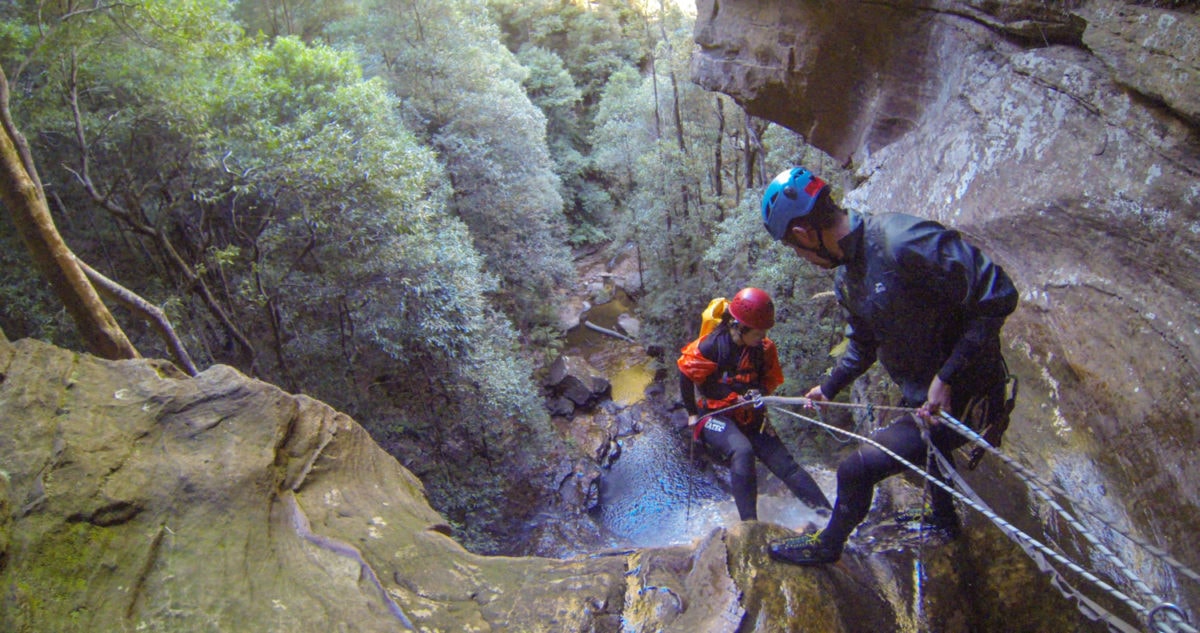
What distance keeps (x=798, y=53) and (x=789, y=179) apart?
6.94 metres

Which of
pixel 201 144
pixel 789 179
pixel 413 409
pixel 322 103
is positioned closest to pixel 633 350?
pixel 413 409

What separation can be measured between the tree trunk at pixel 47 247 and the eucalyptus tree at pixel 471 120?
11.7 metres

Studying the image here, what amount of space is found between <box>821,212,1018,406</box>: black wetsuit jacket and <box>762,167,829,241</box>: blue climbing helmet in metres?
0.27

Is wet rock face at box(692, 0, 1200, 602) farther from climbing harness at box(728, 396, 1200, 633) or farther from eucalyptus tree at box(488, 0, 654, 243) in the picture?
eucalyptus tree at box(488, 0, 654, 243)

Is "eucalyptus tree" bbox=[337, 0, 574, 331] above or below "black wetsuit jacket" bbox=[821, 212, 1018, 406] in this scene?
below

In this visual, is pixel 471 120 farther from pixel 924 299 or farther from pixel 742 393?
pixel 924 299

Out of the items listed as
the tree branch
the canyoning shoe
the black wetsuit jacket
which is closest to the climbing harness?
the black wetsuit jacket

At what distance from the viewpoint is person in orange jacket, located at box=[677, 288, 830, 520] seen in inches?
181

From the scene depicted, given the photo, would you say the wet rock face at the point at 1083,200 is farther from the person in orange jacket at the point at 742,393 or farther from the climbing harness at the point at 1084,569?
the person in orange jacket at the point at 742,393

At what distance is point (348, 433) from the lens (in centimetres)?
489

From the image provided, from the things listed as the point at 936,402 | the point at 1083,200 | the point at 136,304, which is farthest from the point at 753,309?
the point at 136,304

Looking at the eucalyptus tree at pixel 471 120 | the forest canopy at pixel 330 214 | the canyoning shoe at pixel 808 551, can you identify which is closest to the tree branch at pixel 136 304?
the forest canopy at pixel 330 214

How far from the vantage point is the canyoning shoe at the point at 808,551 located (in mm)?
3574

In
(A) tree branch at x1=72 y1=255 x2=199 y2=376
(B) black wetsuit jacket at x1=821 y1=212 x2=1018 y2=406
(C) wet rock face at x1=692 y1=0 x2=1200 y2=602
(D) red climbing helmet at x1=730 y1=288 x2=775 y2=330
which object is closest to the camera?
(B) black wetsuit jacket at x1=821 y1=212 x2=1018 y2=406
